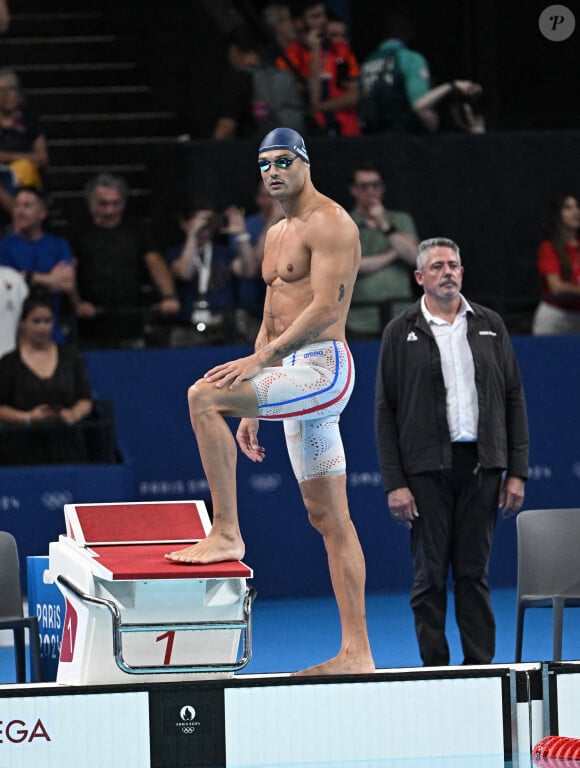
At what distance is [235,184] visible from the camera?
34.3ft

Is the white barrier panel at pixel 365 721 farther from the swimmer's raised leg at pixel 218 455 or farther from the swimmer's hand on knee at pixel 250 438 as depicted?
the swimmer's hand on knee at pixel 250 438

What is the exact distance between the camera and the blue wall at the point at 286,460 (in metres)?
10.0

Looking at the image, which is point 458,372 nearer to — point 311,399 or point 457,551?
point 457,551

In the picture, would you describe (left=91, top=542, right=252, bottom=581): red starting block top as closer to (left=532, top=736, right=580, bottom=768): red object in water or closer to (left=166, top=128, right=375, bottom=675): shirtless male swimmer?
(left=166, top=128, right=375, bottom=675): shirtless male swimmer

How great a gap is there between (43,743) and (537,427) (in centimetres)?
544

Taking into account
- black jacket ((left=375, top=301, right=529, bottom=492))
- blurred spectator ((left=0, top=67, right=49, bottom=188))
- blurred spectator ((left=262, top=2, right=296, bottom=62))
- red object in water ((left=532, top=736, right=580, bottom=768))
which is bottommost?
red object in water ((left=532, top=736, right=580, bottom=768))

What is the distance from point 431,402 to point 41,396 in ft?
11.3

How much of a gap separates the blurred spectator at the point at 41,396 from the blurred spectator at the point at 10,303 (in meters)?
0.18

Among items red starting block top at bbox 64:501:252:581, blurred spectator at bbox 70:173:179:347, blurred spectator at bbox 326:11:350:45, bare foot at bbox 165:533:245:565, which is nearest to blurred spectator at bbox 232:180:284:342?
blurred spectator at bbox 70:173:179:347

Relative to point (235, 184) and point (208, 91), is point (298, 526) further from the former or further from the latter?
point (208, 91)

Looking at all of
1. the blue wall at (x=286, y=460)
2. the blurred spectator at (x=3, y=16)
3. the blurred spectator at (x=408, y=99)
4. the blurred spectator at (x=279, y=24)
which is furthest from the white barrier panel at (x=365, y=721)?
the blurred spectator at (x=3, y=16)

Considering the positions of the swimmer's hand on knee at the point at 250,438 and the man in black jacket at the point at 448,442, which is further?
the man in black jacket at the point at 448,442

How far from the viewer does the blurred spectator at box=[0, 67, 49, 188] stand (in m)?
10.5

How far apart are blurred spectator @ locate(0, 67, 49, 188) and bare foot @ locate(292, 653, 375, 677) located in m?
5.64
